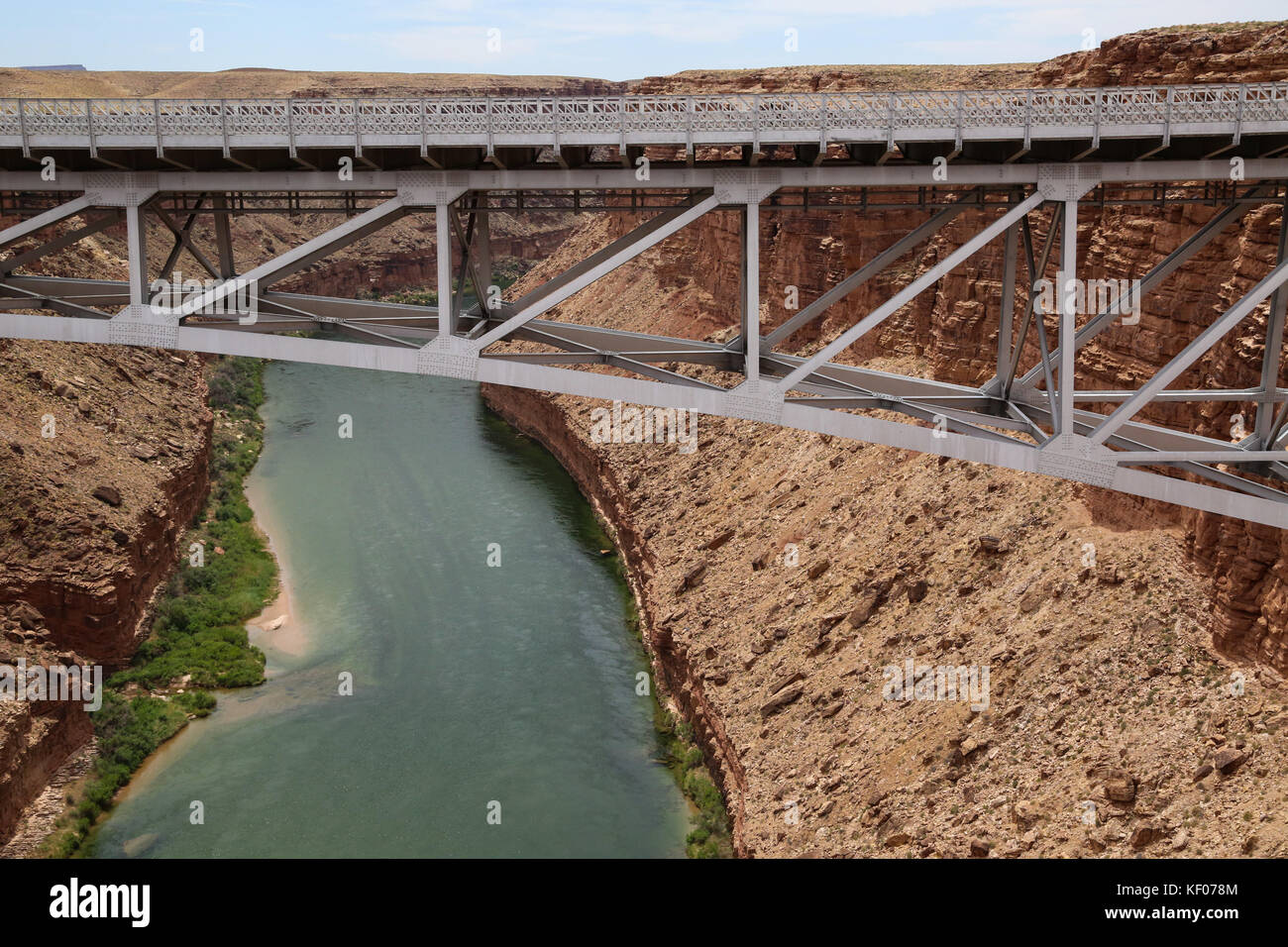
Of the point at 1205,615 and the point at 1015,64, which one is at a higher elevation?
the point at 1015,64

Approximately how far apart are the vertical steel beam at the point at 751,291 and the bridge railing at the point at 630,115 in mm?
1026

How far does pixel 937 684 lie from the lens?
19.1 m

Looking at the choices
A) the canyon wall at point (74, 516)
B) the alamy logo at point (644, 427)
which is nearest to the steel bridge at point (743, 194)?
the canyon wall at point (74, 516)

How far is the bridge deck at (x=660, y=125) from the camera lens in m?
14.3

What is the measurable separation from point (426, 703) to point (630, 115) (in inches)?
534

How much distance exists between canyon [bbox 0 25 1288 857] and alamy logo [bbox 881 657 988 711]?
0.22 m

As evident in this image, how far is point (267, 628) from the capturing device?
2791cm

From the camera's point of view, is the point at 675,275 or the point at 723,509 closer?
the point at 723,509

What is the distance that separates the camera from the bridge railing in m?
14.3

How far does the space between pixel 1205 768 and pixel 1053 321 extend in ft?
35.2

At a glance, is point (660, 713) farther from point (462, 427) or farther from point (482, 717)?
point (462, 427)

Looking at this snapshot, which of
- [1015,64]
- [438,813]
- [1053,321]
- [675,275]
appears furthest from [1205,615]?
[675,275]

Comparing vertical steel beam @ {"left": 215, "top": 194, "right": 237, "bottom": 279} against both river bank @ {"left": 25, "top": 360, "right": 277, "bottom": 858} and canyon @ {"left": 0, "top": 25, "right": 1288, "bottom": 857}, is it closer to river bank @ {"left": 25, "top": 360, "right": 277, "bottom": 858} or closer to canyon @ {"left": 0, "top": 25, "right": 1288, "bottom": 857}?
canyon @ {"left": 0, "top": 25, "right": 1288, "bottom": 857}

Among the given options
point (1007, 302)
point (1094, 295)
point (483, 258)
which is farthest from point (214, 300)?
point (1094, 295)
